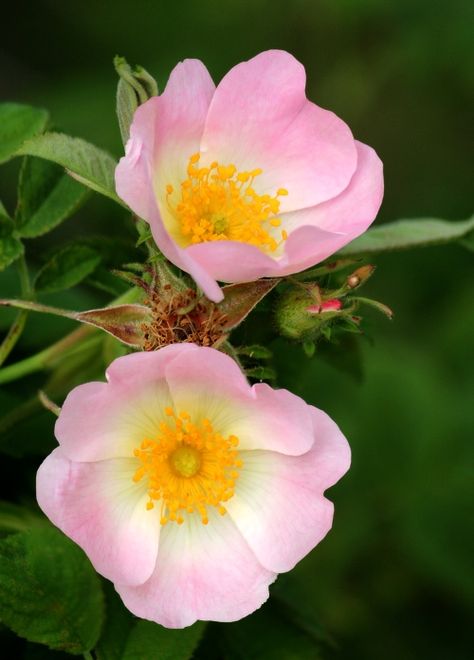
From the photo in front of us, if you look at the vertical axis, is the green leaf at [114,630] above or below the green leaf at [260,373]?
below

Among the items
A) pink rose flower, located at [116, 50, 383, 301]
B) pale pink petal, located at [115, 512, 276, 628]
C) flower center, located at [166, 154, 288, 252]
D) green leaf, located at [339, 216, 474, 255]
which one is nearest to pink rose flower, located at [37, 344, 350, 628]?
pale pink petal, located at [115, 512, 276, 628]

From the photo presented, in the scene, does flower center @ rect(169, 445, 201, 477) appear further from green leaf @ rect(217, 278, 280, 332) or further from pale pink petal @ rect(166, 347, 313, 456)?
green leaf @ rect(217, 278, 280, 332)

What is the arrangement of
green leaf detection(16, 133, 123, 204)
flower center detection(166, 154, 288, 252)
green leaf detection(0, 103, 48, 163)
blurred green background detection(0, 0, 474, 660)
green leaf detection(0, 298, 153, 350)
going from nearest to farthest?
green leaf detection(0, 298, 153, 350)
green leaf detection(16, 133, 123, 204)
flower center detection(166, 154, 288, 252)
green leaf detection(0, 103, 48, 163)
blurred green background detection(0, 0, 474, 660)

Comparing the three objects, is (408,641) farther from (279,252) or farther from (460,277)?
(279,252)

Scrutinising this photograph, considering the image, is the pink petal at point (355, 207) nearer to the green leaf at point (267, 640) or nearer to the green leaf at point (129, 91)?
the green leaf at point (129, 91)

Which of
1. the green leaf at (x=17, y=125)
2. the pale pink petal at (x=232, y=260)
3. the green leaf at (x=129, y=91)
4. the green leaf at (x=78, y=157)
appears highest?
the green leaf at (x=129, y=91)

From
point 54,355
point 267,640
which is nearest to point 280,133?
point 54,355

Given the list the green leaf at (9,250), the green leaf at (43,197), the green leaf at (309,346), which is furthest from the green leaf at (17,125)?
the green leaf at (309,346)
